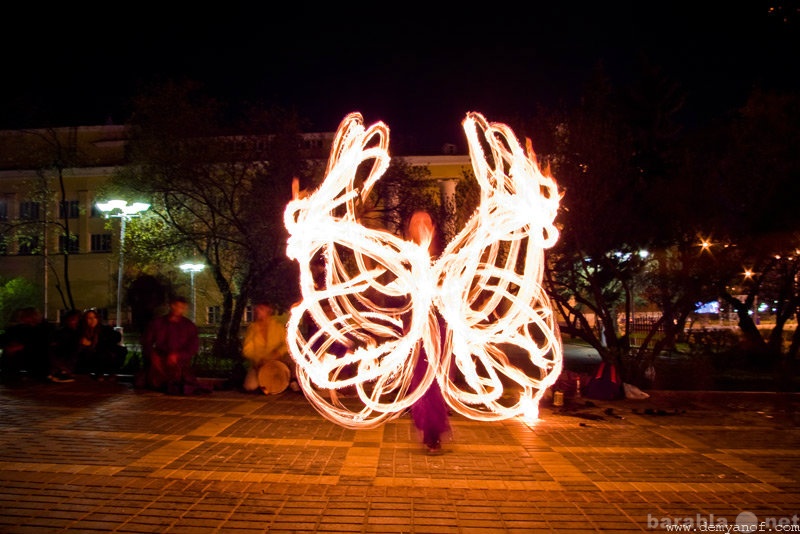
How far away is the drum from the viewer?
11828 mm

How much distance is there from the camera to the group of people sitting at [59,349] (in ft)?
42.6

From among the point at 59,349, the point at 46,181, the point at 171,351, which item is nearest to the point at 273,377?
the point at 171,351

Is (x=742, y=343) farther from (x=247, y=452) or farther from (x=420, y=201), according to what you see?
(x=247, y=452)

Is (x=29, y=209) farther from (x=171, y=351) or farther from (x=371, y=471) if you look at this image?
(x=371, y=471)

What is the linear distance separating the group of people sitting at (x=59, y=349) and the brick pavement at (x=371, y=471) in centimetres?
243

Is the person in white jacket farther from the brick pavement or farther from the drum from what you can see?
the brick pavement

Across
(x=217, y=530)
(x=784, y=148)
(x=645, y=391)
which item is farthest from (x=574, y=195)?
(x=217, y=530)

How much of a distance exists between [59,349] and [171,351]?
2949 millimetres

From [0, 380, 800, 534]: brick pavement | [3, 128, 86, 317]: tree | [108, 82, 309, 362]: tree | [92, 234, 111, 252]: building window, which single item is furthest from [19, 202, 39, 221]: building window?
[0, 380, 800, 534]: brick pavement

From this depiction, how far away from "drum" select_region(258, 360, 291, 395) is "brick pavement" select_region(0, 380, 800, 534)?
4.28ft

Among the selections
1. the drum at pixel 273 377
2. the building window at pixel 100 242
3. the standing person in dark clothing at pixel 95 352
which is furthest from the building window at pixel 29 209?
the drum at pixel 273 377

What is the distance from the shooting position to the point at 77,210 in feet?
133

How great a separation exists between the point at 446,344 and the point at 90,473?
4344mm

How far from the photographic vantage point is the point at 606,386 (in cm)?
1194
